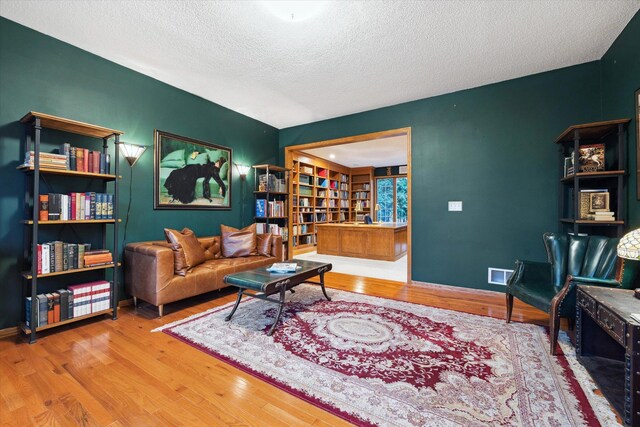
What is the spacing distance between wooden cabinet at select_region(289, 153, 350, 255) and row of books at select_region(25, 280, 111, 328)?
4467 mm

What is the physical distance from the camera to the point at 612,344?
6.33ft

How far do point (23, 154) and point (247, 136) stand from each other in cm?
296

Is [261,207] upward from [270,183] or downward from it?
downward

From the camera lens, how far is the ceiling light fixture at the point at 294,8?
7.11ft

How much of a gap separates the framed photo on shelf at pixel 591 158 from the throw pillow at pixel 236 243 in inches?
159

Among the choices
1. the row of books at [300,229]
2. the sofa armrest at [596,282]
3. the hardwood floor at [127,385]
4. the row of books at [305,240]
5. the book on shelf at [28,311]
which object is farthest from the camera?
the row of books at [305,240]

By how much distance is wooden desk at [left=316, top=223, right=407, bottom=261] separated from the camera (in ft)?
20.0

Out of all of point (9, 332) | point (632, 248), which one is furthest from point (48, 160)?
point (632, 248)

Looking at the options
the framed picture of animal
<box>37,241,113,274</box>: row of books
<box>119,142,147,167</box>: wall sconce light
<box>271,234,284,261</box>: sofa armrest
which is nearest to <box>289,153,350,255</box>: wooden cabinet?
the framed picture of animal

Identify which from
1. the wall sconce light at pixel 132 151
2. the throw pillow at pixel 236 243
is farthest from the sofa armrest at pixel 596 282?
the wall sconce light at pixel 132 151

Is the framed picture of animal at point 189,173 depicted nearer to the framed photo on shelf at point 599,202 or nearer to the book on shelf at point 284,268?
the book on shelf at point 284,268

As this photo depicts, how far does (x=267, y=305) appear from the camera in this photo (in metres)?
3.13

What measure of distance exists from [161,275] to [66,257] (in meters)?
0.81

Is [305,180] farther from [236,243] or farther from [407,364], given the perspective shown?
[407,364]
